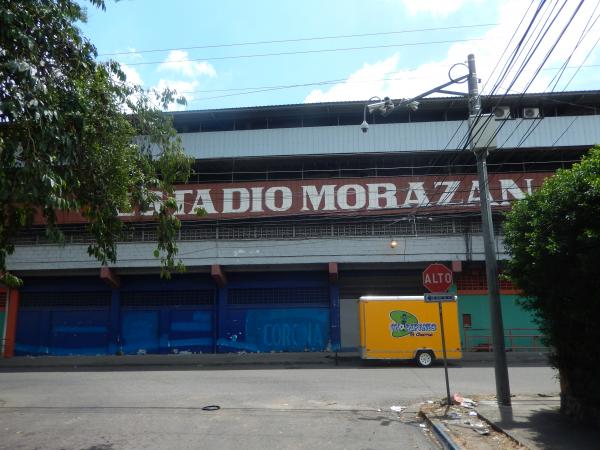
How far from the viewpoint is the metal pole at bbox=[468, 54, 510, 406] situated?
35.3ft

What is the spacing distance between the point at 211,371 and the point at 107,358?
7.79m

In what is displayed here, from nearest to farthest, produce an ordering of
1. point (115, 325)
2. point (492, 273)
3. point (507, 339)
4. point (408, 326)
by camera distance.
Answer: point (492, 273) < point (408, 326) < point (507, 339) < point (115, 325)

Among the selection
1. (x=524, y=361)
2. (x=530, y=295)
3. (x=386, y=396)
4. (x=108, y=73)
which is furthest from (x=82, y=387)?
(x=524, y=361)

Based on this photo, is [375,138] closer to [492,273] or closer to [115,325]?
[115,325]

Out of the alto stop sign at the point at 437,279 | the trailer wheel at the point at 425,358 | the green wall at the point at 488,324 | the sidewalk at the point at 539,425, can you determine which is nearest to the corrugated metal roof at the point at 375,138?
the green wall at the point at 488,324

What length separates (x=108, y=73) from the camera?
8383mm

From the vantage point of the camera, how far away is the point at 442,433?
326 inches

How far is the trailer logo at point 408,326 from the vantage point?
19.9m

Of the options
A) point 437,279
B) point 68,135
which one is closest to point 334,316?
point 437,279

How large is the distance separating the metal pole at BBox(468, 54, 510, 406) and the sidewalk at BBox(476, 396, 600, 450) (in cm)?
51

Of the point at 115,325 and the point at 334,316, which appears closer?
the point at 334,316

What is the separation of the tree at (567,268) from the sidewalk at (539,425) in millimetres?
403

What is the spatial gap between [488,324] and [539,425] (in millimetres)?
17402

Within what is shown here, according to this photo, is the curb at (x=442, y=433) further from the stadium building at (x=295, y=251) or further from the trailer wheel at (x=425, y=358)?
the stadium building at (x=295, y=251)
